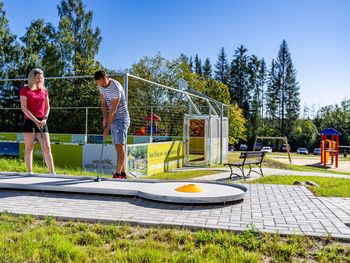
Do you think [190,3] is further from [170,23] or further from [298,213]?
[298,213]

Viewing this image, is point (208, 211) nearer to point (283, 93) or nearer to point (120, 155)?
point (120, 155)

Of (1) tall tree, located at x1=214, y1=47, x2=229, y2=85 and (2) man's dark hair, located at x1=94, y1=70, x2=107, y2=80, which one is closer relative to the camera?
(2) man's dark hair, located at x1=94, y1=70, x2=107, y2=80

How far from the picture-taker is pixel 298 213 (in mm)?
3969

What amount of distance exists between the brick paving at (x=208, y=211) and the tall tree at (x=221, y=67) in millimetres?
51209

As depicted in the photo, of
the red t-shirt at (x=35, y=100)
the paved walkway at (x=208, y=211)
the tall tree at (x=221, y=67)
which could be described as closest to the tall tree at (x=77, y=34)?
the tall tree at (x=221, y=67)


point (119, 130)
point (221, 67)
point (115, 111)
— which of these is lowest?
point (119, 130)

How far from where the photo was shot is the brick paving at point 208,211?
3.43m

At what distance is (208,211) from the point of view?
404cm

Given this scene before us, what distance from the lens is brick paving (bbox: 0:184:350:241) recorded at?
3.43m

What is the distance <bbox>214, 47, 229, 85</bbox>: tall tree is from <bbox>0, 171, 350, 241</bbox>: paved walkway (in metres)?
51.3

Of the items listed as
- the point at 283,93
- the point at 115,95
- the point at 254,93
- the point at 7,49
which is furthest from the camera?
the point at 254,93

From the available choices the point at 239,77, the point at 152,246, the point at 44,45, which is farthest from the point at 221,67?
the point at 152,246

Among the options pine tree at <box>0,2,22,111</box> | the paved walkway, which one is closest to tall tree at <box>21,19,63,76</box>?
pine tree at <box>0,2,22,111</box>

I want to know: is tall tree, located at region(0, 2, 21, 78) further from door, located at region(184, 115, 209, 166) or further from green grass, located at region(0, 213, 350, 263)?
green grass, located at region(0, 213, 350, 263)
